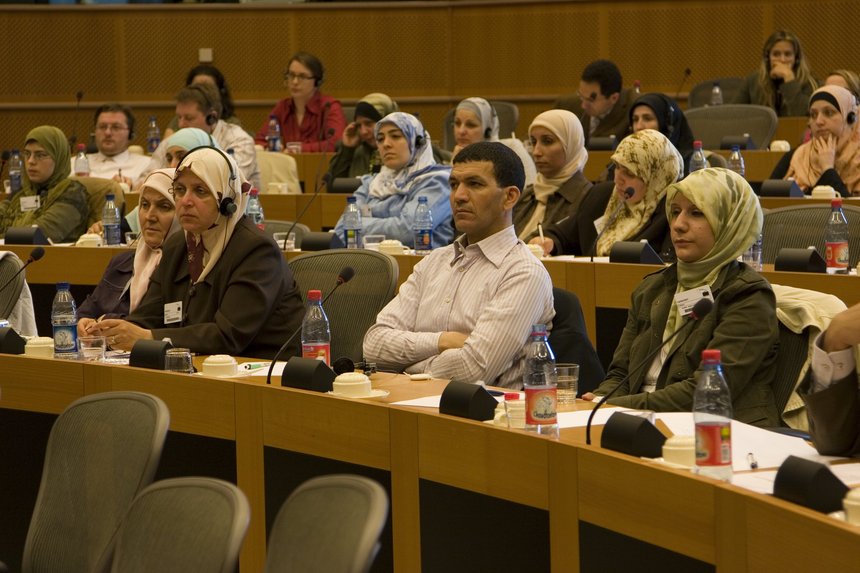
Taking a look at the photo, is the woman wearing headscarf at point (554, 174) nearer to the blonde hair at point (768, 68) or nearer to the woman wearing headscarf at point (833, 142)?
the woman wearing headscarf at point (833, 142)

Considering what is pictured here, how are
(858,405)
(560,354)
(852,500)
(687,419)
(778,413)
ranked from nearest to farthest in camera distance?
(852,500)
(858,405)
(687,419)
(778,413)
(560,354)

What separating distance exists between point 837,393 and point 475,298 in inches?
50.6

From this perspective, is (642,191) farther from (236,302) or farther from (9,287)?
(9,287)

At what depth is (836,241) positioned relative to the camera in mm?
3965

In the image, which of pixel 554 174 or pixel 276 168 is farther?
pixel 276 168

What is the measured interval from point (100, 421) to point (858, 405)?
142 cm

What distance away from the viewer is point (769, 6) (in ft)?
32.1

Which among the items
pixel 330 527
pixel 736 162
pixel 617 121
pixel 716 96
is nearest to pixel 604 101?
pixel 617 121

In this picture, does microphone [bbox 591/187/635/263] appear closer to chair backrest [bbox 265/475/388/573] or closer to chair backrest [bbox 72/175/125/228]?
chair backrest [bbox 72/175/125/228]

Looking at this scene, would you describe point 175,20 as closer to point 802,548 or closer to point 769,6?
point 769,6

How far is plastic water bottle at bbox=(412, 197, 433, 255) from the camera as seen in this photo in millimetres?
Answer: 5219

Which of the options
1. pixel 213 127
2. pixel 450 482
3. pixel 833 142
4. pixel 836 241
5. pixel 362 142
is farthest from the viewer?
pixel 213 127

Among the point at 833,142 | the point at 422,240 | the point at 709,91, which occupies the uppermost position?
the point at 709,91

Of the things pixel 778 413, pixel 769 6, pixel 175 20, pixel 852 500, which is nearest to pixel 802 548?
pixel 852 500
